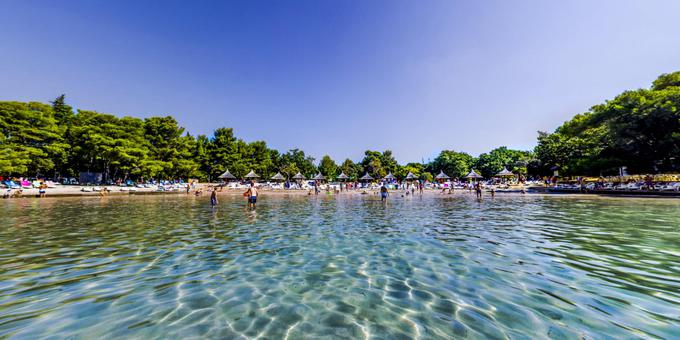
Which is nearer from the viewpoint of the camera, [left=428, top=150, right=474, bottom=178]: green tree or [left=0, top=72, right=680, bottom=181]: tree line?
[left=0, top=72, right=680, bottom=181]: tree line

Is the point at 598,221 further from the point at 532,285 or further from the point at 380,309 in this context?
the point at 380,309

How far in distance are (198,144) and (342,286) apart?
204 ft

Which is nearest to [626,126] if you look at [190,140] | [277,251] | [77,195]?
[277,251]

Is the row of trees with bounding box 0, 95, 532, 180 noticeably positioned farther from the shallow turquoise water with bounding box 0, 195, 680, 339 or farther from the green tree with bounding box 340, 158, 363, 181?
the shallow turquoise water with bounding box 0, 195, 680, 339

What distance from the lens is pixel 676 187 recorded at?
2641cm

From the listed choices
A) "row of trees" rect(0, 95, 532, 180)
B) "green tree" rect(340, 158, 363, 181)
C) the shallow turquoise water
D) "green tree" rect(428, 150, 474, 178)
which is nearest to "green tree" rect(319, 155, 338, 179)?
"green tree" rect(340, 158, 363, 181)

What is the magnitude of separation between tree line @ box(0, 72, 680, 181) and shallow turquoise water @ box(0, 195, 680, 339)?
102 feet

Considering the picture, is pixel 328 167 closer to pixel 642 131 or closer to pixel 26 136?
pixel 26 136

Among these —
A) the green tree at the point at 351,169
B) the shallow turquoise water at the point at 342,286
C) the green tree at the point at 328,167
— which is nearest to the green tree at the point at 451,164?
the green tree at the point at 351,169

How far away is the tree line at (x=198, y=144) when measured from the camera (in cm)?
3044

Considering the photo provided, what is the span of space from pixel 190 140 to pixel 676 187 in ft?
221

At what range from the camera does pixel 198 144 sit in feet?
195

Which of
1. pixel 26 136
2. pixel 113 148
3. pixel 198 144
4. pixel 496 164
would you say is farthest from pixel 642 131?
→ pixel 26 136

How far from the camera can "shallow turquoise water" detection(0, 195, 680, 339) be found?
3.43 meters
